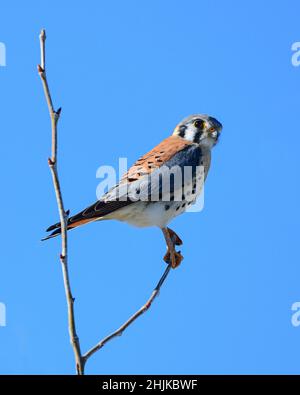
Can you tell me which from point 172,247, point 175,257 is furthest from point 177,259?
point 172,247

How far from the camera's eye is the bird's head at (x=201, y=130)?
6.28 m

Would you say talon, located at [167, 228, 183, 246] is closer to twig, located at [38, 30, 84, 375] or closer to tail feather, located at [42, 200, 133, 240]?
tail feather, located at [42, 200, 133, 240]

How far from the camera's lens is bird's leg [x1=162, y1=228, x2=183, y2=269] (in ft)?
17.0

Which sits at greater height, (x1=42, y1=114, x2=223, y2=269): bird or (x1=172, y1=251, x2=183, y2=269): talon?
(x1=42, y1=114, x2=223, y2=269): bird

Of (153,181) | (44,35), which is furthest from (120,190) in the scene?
(44,35)

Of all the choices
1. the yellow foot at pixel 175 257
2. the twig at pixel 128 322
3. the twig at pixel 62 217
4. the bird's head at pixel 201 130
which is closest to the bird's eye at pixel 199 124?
the bird's head at pixel 201 130

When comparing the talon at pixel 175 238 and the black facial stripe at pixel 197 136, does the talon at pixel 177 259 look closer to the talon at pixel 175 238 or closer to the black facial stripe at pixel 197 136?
the talon at pixel 175 238

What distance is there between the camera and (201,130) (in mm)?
6348

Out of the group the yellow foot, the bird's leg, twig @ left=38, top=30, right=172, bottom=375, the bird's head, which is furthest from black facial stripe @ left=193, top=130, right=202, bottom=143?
twig @ left=38, top=30, right=172, bottom=375

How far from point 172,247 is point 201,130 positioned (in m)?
1.42

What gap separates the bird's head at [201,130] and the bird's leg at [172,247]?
1021 millimetres
